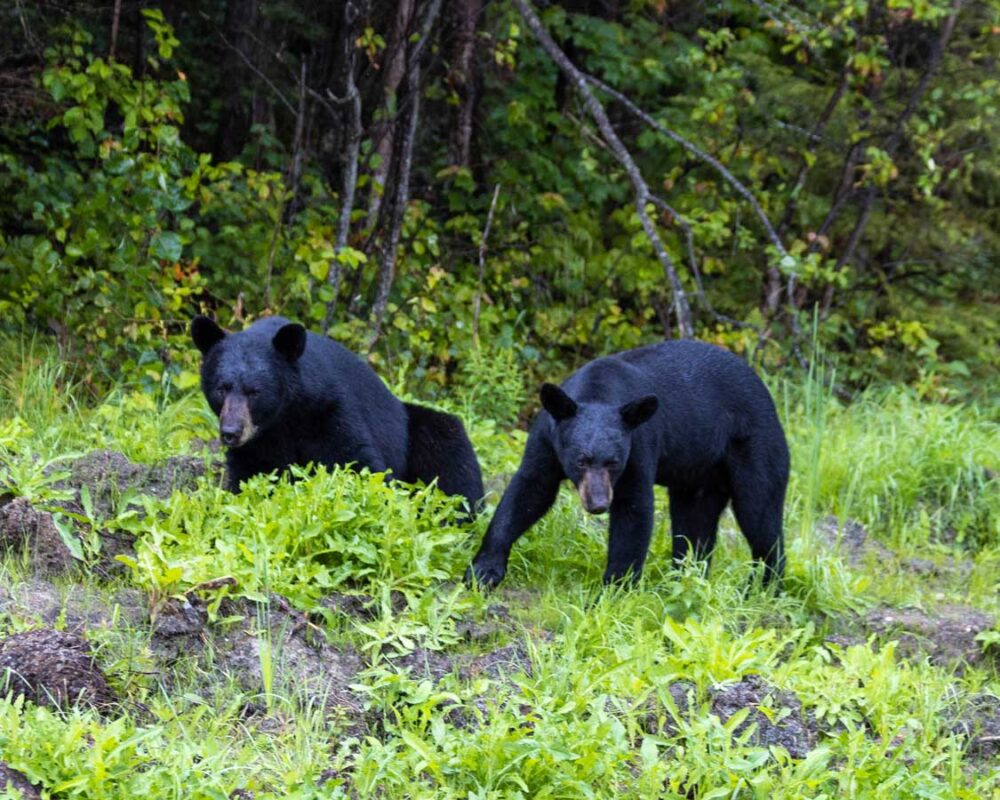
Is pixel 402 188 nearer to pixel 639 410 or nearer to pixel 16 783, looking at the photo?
pixel 639 410

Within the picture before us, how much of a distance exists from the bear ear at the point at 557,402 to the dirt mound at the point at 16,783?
2.39m

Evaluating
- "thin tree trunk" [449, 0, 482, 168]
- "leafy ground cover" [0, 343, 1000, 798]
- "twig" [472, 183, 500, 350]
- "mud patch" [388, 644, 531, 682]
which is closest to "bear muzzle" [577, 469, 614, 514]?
"leafy ground cover" [0, 343, 1000, 798]

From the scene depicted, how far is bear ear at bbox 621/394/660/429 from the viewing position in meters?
5.16

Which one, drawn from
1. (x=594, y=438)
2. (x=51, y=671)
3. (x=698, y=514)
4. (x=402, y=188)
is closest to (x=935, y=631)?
(x=698, y=514)

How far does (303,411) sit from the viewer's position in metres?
5.70

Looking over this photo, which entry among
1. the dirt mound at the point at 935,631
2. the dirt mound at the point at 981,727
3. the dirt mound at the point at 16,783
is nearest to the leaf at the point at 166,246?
the dirt mound at the point at 935,631

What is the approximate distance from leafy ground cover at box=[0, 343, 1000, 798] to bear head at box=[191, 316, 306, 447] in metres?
0.40

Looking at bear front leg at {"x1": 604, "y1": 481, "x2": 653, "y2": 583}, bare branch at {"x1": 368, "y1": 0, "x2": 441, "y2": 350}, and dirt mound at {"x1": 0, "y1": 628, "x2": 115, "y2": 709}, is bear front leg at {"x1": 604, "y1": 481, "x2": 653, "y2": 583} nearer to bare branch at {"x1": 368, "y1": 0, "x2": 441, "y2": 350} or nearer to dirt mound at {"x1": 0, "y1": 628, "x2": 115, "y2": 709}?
dirt mound at {"x1": 0, "y1": 628, "x2": 115, "y2": 709}

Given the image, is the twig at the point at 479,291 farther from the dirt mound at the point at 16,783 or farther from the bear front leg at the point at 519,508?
the dirt mound at the point at 16,783

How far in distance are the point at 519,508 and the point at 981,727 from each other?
1.88m

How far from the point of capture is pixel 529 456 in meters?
5.44

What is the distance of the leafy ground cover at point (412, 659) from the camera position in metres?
3.65

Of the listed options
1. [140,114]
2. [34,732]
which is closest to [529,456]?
[34,732]

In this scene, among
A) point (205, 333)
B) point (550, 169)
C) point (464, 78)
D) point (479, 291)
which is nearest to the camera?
point (205, 333)
